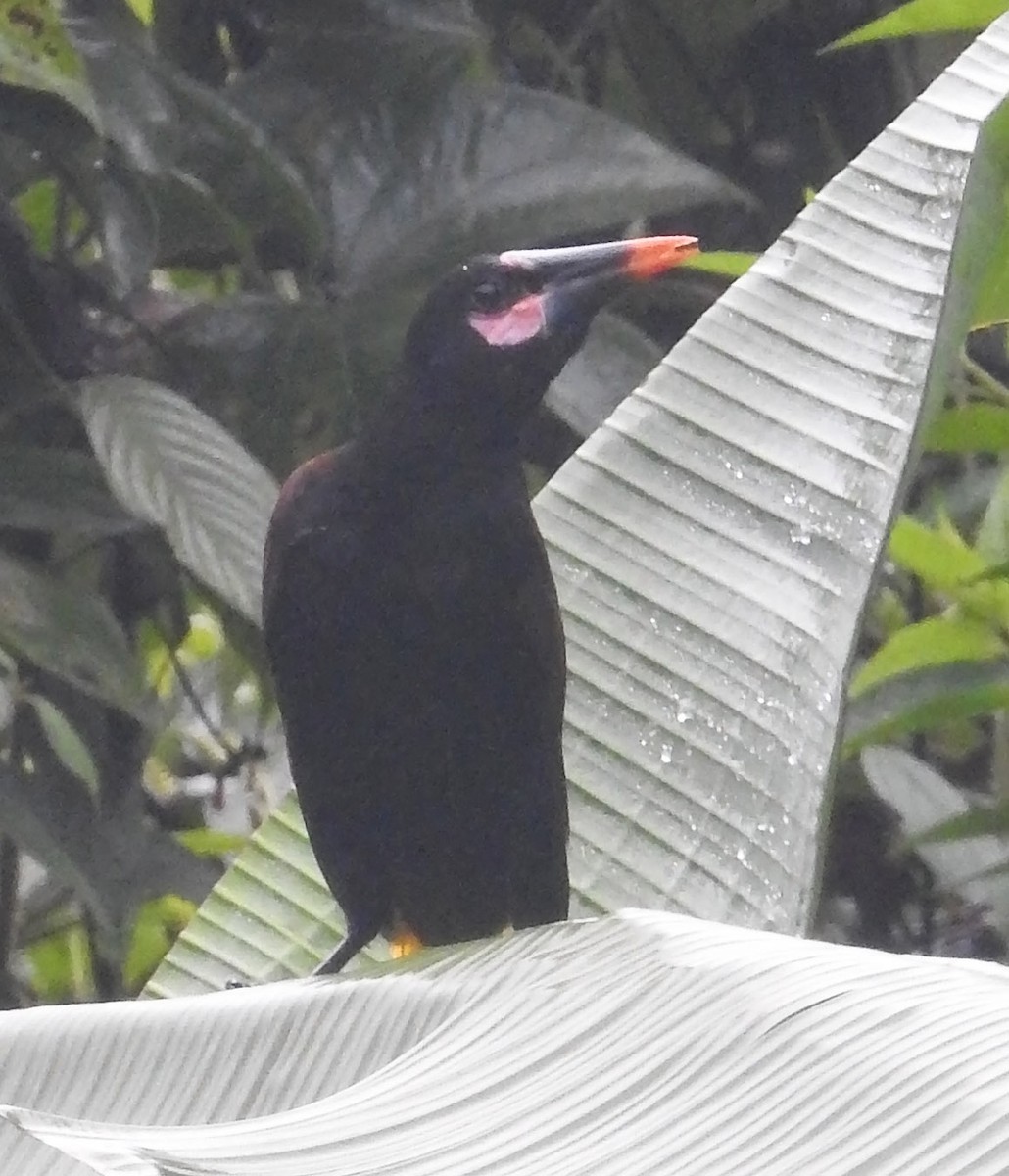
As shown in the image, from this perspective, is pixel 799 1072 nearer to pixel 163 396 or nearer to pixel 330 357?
pixel 163 396

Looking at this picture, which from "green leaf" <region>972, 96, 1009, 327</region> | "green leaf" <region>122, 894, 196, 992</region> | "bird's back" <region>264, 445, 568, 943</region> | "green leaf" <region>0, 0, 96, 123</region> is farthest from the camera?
"green leaf" <region>122, 894, 196, 992</region>

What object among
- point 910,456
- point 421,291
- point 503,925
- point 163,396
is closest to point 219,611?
point 163,396

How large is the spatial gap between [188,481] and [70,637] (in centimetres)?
13

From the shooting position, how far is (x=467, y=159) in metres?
1.51

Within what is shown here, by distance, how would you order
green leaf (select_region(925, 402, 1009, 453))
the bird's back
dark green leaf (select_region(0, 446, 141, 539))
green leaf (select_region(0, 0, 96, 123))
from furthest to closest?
1. dark green leaf (select_region(0, 446, 141, 539))
2. green leaf (select_region(0, 0, 96, 123))
3. green leaf (select_region(925, 402, 1009, 453))
4. the bird's back

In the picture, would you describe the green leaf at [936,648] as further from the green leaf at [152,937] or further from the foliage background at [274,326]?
Answer: the green leaf at [152,937]

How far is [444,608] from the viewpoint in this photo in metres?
0.86

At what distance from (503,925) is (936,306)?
394 millimetres

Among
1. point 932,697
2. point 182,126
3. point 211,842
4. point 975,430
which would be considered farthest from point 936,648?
point 211,842

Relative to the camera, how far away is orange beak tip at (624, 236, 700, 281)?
0.84m

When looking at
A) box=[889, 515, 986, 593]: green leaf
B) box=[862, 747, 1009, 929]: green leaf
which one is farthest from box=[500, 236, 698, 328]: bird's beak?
box=[862, 747, 1009, 929]: green leaf

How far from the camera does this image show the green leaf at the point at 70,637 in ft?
3.76

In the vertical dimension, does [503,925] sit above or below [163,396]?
below

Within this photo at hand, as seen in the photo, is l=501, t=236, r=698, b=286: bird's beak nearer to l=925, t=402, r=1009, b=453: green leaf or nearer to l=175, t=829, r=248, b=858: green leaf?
l=925, t=402, r=1009, b=453: green leaf
